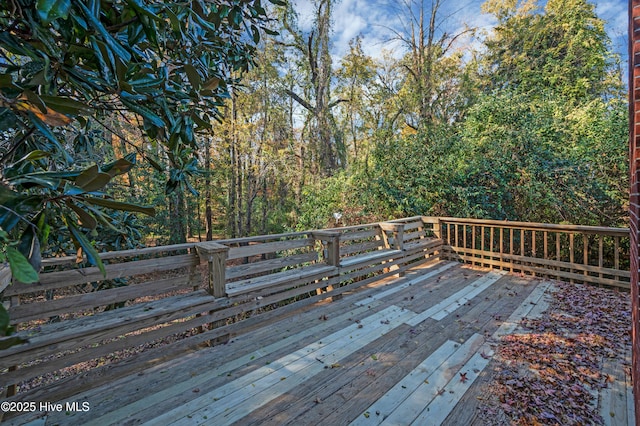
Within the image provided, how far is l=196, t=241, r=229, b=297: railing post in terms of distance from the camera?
8.19 ft

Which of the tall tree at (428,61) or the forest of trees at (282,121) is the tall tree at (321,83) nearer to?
the forest of trees at (282,121)

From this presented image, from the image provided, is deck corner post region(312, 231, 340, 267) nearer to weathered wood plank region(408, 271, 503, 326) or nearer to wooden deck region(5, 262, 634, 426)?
wooden deck region(5, 262, 634, 426)

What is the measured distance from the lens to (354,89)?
1118 cm

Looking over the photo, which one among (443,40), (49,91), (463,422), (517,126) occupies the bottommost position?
(463,422)

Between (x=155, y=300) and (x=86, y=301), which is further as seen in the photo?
(x=155, y=300)

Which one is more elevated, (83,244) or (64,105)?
(64,105)

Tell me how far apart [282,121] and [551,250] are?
29.4 feet

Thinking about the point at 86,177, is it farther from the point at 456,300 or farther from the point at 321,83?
the point at 321,83

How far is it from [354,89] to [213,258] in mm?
10335

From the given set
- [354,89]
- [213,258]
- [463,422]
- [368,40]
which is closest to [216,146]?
[354,89]

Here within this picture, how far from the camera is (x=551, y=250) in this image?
211 inches

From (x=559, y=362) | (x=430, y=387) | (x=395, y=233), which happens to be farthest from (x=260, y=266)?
(x=559, y=362)

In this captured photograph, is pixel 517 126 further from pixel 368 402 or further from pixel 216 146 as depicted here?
pixel 216 146

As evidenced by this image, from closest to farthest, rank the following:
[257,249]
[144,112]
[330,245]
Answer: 1. [144,112]
2. [257,249]
3. [330,245]
